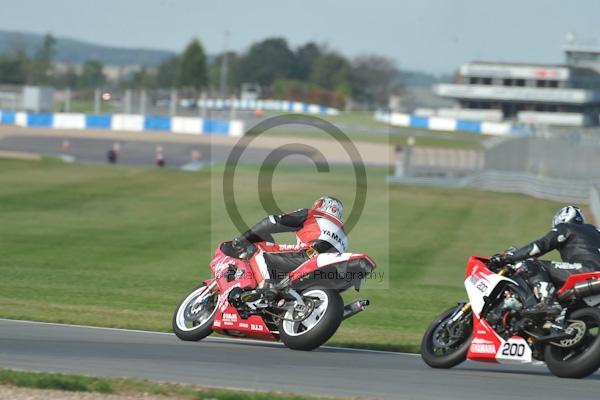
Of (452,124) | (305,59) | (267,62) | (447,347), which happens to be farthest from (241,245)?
(305,59)

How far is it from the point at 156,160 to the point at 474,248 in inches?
1216

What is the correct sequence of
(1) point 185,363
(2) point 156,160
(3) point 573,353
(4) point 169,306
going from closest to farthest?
(3) point 573,353
(1) point 185,363
(4) point 169,306
(2) point 156,160

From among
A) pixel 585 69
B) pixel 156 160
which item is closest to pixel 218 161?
pixel 156 160

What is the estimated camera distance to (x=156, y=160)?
55938 mm

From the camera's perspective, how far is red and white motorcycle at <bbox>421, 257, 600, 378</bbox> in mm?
9297

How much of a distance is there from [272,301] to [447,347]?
194 cm

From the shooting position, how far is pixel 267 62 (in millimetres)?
142875

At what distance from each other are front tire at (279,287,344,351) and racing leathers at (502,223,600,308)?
5.90ft

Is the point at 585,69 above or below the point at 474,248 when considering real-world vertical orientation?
above

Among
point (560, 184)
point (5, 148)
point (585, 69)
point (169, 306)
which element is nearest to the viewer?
point (169, 306)

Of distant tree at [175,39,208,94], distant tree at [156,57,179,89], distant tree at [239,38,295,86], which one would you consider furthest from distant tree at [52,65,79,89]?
distant tree at [239,38,295,86]

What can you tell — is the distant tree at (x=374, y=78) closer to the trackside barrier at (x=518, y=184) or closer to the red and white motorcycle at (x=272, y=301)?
the trackside barrier at (x=518, y=184)

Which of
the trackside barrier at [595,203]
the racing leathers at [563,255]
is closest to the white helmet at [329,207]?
the racing leathers at [563,255]

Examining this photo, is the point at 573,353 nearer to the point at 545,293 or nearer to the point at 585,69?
the point at 545,293
